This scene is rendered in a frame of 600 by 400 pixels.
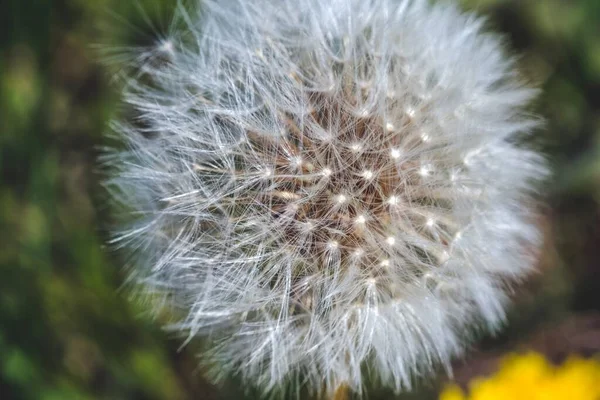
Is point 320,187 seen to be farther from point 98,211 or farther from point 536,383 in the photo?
point 98,211

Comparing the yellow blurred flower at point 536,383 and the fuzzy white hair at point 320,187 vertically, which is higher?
the fuzzy white hair at point 320,187

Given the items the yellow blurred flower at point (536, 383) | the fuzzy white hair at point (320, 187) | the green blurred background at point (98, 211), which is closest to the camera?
the fuzzy white hair at point (320, 187)

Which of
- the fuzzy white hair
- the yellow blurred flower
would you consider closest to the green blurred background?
the yellow blurred flower

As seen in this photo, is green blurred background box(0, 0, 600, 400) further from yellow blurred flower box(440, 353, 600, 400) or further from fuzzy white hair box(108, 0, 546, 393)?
fuzzy white hair box(108, 0, 546, 393)

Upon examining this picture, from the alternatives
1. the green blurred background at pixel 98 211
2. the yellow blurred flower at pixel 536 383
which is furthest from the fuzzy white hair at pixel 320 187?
the green blurred background at pixel 98 211

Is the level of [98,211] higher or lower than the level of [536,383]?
lower

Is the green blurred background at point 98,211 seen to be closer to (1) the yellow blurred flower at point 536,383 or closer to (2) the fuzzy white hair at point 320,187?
(1) the yellow blurred flower at point 536,383

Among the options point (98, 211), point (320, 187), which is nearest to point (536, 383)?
point (320, 187)
